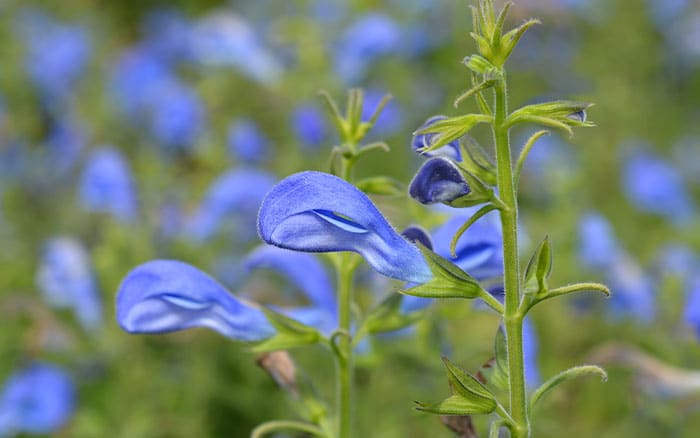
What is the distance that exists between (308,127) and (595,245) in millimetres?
1041

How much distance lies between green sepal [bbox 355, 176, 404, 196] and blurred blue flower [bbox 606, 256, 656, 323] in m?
1.56

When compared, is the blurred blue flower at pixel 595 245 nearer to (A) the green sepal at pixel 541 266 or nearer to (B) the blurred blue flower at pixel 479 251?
(B) the blurred blue flower at pixel 479 251

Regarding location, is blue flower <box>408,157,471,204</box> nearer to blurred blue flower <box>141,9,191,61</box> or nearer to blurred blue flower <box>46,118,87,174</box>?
blurred blue flower <box>46,118,87,174</box>

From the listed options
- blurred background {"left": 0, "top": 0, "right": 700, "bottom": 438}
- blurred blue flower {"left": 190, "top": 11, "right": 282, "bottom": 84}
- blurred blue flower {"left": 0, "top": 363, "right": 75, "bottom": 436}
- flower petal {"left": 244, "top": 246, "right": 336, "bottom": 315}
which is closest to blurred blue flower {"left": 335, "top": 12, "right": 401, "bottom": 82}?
blurred background {"left": 0, "top": 0, "right": 700, "bottom": 438}

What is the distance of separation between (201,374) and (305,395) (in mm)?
1124

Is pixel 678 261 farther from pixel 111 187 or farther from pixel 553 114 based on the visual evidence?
pixel 553 114

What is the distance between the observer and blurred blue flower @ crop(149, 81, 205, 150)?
3.65 meters

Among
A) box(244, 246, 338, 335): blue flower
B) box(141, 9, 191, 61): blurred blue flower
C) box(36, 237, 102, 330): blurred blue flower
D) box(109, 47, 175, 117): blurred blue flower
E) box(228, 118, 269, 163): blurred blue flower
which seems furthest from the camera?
box(141, 9, 191, 61): blurred blue flower

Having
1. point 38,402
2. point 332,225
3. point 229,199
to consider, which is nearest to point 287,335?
point 332,225

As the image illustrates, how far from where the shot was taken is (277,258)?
6.03 feet

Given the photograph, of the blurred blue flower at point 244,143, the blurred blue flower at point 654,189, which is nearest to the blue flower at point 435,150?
the blurred blue flower at point 244,143

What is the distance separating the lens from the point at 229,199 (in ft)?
9.56

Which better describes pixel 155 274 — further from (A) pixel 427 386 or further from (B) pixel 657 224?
(B) pixel 657 224

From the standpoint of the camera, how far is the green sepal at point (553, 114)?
1.07m
